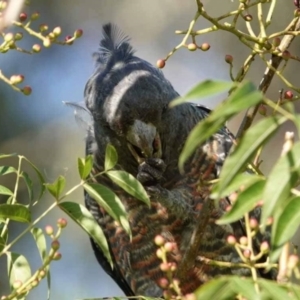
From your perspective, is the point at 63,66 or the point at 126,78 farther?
the point at 63,66

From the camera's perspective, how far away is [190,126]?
3.86m

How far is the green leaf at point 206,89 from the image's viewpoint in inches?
51.1

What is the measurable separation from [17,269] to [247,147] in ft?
3.05

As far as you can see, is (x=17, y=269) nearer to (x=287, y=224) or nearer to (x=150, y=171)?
(x=287, y=224)

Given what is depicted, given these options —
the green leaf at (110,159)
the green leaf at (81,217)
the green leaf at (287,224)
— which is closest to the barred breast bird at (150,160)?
the green leaf at (110,159)

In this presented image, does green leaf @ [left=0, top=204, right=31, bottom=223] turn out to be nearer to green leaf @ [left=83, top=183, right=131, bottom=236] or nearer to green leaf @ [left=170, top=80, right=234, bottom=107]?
green leaf @ [left=83, top=183, right=131, bottom=236]

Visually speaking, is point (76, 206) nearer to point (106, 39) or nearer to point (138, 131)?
point (138, 131)

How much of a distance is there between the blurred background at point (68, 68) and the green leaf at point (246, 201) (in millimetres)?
5581

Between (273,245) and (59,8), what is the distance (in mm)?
7183

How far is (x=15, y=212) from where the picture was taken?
6.41 ft

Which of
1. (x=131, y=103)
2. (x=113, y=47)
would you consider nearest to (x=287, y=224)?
(x=131, y=103)

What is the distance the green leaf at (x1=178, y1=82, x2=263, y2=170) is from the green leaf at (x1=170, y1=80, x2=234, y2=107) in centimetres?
2

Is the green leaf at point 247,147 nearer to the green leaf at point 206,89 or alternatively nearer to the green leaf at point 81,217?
the green leaf at point 206,89

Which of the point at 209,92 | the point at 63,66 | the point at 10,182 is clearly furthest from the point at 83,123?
the point at 63,66
